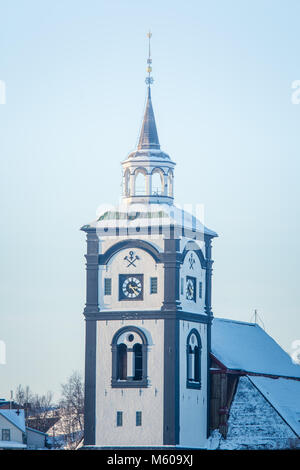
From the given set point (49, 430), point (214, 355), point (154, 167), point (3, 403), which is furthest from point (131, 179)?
point (49, 430)

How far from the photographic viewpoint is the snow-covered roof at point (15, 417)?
16012cm


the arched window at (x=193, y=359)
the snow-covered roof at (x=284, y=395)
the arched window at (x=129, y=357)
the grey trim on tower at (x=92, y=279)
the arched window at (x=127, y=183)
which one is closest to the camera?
the arched window at (x=129, y=357)

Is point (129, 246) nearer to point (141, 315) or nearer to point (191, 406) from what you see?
point (141, 315)

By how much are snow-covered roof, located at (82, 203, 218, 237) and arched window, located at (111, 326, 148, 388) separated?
7.08 meters

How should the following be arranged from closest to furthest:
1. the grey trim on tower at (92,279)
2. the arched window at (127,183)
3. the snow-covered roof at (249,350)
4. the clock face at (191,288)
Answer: the grey trim on tower at (92,279)
the clock face at (191,288)
the arched window at (127,183)
the snow-covered roof at (249,350)

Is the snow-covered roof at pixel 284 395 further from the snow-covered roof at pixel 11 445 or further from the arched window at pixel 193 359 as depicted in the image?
the snow-covered roof at pixel 11 445

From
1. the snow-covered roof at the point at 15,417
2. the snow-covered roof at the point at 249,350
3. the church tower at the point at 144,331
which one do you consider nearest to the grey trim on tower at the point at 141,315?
the church tower at the point at 144,331

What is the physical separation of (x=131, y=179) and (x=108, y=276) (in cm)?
737

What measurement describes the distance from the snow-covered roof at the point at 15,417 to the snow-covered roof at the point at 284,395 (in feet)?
79.4

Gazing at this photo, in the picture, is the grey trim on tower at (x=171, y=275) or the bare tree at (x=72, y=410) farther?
the bare tree at (x=72, y=410)

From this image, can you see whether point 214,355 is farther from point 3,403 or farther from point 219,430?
point 3,403

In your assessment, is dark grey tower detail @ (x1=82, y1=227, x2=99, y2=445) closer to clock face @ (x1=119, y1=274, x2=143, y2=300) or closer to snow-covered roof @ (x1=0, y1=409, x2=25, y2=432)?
clock face @ (x1=119, y1=274, x2=143, y2=300)
